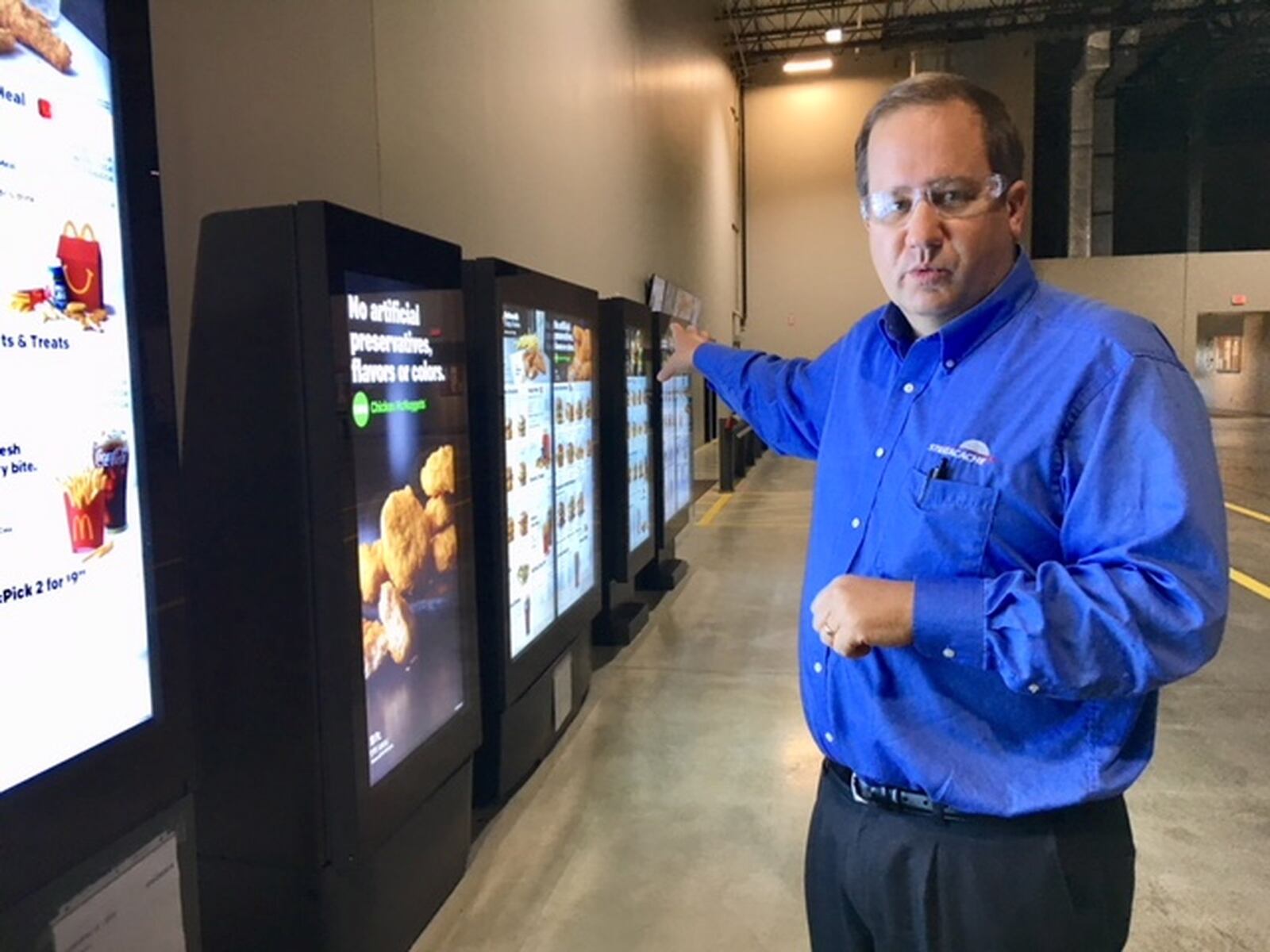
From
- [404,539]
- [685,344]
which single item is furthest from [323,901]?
[685,344]

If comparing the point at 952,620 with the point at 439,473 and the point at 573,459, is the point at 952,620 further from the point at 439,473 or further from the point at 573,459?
the point at 573,459

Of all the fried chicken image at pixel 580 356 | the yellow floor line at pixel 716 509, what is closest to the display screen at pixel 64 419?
the fried chicken image at pixel 580 356

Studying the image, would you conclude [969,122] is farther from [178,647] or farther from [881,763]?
[178,647]

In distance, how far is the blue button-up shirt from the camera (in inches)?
45.3

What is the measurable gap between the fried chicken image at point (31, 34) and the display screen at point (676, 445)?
173 inches

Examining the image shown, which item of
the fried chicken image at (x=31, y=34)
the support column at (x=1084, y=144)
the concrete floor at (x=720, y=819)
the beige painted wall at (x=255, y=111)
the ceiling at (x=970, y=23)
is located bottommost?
the concrete floor at (x=720, y=819)

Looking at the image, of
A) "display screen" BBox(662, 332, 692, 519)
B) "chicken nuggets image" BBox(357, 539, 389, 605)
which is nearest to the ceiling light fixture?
"display screen" BBox(662, 332, 692, 519)

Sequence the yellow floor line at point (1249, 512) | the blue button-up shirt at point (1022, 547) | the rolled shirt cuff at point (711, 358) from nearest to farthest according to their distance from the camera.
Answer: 1. the blue button-up shirt at point (1022, 547)
2. the rolled shirt cuff at point (711, 358)
3. the yellow floor line at point (1249, 512)

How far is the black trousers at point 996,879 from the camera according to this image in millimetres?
1343

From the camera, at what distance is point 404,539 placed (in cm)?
240

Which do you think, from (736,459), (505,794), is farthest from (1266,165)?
(505,794)

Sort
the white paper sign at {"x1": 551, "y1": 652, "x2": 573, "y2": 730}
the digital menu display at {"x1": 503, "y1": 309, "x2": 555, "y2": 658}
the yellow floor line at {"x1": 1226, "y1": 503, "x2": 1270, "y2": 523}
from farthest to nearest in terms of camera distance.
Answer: the yellow floor line at {"x1": 1226, "y1": 503, "x2": 1270, "y2": 523}
the white paper sign at {"x1": 551, "y1": 652, "x2": 573, "y2": 730}
the digital menu display at {"x1": 503, "y1": 309, "x2": 555, "y2": 658}

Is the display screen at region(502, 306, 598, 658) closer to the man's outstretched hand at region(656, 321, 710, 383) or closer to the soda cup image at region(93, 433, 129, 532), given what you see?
the man's outstretched hand at region(656, 321, 710, 383)

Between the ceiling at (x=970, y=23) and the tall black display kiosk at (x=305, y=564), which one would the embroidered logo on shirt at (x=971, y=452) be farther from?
the ceiling at (x=970, y=23)
